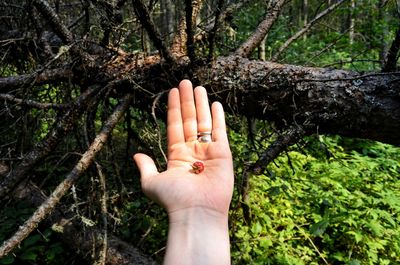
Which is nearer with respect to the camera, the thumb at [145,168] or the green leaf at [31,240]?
the thumb at [145,168]

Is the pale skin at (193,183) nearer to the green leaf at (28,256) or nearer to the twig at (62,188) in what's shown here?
the twig at (62,188)

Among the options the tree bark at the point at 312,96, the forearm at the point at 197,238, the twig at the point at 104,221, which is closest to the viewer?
the forearm at the point at 197,238

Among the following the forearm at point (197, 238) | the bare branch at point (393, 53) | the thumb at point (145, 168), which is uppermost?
the bare branch at point (393, 53)

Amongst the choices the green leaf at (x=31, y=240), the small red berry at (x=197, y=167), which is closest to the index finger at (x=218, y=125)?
the small red berry at (x=197, y=167)

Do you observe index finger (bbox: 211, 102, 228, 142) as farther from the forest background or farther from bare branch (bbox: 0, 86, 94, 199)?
bare branch (bbox: 0, 86, 94, 199)

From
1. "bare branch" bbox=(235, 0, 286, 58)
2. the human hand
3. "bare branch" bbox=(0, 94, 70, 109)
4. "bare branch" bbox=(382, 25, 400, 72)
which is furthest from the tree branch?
"bare branch" bbox=(382, 25, 400, 72)

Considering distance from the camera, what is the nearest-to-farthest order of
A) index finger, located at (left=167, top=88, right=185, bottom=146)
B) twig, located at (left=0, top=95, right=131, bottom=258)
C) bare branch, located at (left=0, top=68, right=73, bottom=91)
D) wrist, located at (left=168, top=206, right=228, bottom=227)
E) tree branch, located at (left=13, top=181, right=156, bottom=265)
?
wrist, located at (left=168, top=206, right=228, bottom=227), twig, located at (left=0, top=95, right=131, bottom=258), index finger, located at (left=167, top=88, right=185, bottom=146), bare branch, located at (left=0, top=68, right=73, bottom=91), tree branch, located at (left=13, top=181, right=156, bottom=265)

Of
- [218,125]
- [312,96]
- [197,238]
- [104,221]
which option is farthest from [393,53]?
[104,221]

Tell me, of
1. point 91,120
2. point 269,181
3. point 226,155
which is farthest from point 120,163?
point 226,155
